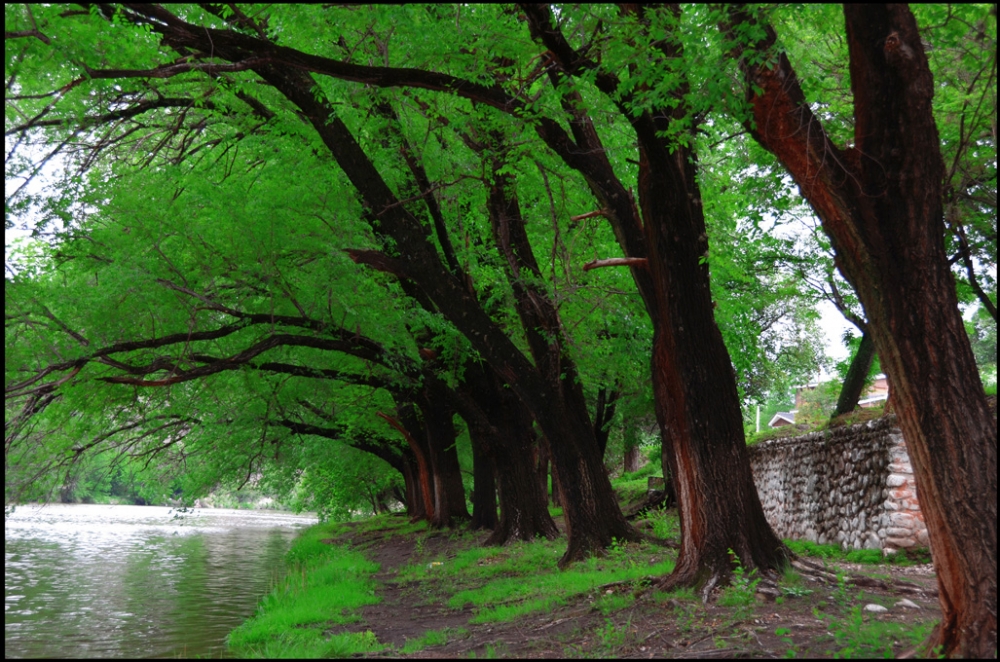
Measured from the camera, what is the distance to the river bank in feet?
19.9

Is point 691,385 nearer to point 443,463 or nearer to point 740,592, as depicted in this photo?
point 740,592

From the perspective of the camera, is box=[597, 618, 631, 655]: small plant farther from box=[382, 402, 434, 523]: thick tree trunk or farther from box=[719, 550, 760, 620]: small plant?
box=[382, 402, 434, 523]: thick tree trunk

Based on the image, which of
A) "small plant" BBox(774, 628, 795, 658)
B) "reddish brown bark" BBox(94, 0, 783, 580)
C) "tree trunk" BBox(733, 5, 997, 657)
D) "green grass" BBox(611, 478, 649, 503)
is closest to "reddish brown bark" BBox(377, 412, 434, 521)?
Result: "green grass" BBox(611, 478, 649, 503)

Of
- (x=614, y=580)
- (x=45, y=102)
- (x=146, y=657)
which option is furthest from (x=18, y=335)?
(x=614, y=580)

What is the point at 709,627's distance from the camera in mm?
6438

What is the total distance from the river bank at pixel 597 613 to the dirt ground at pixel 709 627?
16 millimetres

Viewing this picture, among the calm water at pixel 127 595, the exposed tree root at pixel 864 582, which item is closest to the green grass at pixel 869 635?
the exposed tree root at pixel 864 582

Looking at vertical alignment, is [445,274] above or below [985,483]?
above

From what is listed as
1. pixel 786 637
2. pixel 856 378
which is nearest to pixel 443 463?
pixel 856 378

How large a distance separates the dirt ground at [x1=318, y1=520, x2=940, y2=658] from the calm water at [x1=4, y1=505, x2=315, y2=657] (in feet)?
8.90

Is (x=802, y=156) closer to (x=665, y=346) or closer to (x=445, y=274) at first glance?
(x=665, y=346)

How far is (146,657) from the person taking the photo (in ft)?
27.2

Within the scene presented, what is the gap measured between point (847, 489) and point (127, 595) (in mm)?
12089

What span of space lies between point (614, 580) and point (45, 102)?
8.95m
